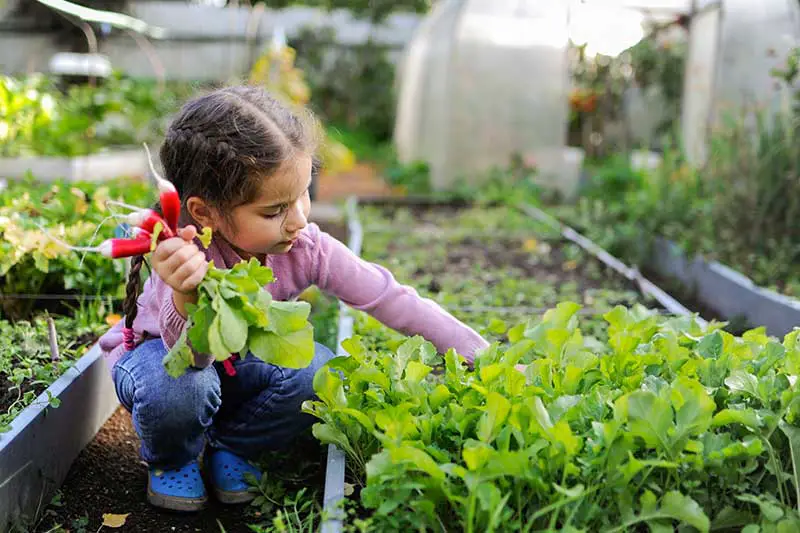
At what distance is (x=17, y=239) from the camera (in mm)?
2732

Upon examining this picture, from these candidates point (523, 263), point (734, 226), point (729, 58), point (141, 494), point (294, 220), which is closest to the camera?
point (294, 220)

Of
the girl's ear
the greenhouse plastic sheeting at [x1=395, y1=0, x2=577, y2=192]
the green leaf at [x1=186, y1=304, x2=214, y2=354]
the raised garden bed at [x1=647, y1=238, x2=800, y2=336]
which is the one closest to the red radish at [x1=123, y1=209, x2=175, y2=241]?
the green leaf at [x1=186, y1=304, x2=214, y2=354]

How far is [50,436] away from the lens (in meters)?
2.05

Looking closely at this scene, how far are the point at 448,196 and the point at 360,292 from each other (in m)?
6.27

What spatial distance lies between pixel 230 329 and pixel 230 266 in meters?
0.53

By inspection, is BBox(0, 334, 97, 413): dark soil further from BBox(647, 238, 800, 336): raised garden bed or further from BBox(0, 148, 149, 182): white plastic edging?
BBox(0, 148, 149, 182): white plastic edging

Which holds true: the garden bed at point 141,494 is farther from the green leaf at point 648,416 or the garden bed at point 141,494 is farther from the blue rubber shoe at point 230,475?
the green leaf at point 648,416

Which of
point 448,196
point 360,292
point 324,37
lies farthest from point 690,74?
point 324,37

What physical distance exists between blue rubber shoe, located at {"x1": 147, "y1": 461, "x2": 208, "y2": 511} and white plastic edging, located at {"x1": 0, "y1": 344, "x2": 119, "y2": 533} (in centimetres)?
24

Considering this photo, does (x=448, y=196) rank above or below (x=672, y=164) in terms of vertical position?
below

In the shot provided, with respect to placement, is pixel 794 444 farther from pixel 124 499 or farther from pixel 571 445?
pixel 124 499

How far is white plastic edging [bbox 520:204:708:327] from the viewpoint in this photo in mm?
3602

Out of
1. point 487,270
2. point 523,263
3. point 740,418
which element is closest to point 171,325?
point 740,418

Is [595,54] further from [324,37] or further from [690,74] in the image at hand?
[324,37]
